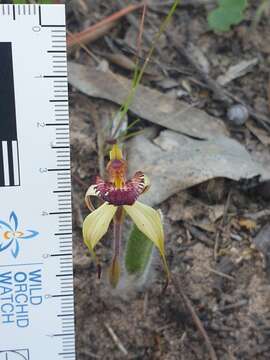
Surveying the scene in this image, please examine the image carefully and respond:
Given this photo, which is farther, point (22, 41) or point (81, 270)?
point (81, 270)

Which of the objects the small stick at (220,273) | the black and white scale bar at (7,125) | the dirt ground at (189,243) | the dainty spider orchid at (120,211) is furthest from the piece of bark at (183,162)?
the black and white scale bar at (7,125)

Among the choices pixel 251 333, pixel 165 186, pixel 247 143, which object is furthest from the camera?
pixel 247 143

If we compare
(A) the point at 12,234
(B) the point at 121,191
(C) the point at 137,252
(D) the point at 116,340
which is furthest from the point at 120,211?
(D) the point at 116,340

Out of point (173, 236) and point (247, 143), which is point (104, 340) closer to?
point (173, 236)

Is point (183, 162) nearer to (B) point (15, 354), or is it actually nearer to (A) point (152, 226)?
(A) point (152, 226)

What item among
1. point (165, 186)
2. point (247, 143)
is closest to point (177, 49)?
point (247, 143)

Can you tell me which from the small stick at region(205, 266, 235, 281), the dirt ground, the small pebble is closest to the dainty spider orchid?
the dirt ground

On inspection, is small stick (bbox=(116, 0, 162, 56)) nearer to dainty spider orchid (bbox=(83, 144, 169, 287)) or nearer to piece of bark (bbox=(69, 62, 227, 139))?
piece of bark (bbox=(69, 62, 227, 139))
